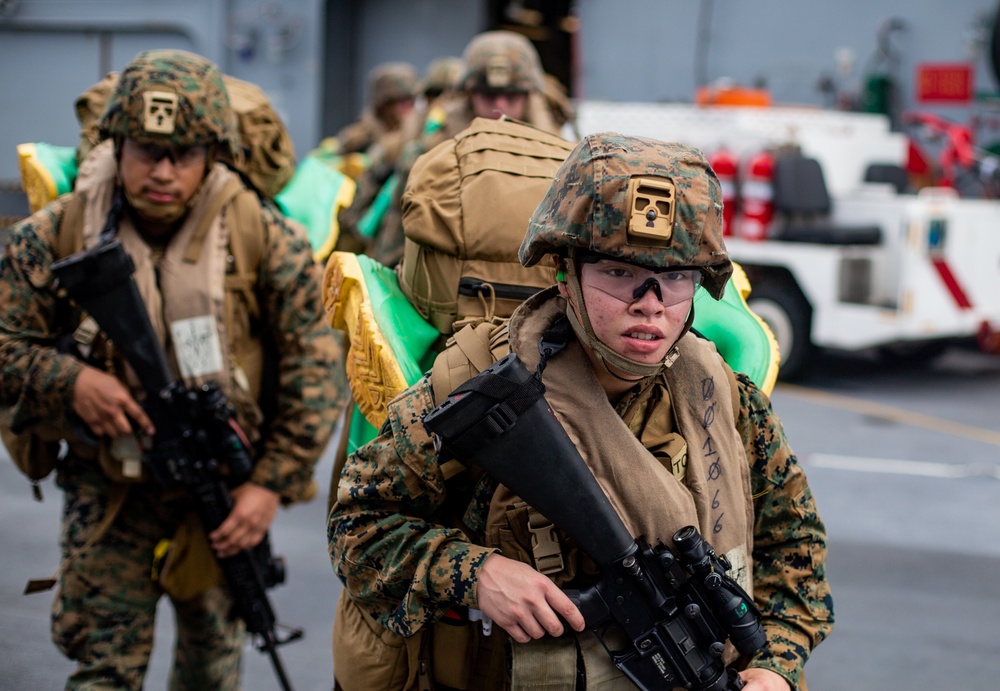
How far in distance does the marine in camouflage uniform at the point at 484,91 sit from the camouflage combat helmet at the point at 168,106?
1814mm

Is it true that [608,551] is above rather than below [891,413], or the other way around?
above

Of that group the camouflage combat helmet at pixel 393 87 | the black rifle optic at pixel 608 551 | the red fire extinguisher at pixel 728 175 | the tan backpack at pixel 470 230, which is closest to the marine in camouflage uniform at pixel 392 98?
the camouflage combat helmet at pixel 393 87

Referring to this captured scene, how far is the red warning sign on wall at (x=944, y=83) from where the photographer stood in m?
11.1

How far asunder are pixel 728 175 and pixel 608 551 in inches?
307

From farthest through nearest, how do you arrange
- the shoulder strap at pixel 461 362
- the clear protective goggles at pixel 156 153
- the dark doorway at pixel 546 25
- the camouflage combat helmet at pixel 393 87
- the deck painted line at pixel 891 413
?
1. the dark doorway at pixel 546 25
2. the camouflage combat helmet at pixel 393 87
3. the deck painted line at pixel 891 413
4. the clear protective goggles at pixel 156 153
5. the shoulder strap at pixel 461 362

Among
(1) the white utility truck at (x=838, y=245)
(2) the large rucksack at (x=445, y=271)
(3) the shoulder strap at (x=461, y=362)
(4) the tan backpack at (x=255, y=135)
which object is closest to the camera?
(3) the shoulder strap at (x=461, y=362)

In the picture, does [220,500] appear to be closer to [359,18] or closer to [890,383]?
[890,383]

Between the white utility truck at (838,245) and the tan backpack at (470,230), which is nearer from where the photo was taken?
the tan backpack at (470,230)

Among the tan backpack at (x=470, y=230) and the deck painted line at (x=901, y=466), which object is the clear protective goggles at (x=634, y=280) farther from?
the deck painted line at (x=901, y=466)

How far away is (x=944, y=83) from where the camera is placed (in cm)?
1127

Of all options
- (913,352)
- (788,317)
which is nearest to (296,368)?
(788,317)

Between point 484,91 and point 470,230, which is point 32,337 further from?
point 484,91

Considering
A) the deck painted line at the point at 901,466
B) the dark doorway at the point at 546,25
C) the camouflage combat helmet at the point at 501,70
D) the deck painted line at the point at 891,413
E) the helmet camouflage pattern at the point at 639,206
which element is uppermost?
the dark doorway at the point at 546,25

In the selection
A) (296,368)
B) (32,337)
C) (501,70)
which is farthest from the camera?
(501,70)
